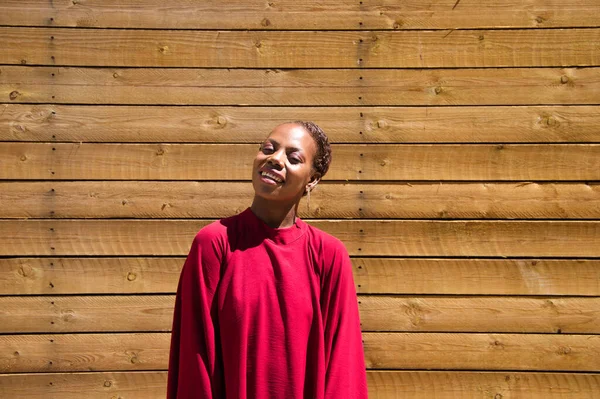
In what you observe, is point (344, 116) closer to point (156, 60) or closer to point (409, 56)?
point (409, 56)

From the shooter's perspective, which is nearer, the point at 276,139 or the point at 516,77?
the point at 276,139

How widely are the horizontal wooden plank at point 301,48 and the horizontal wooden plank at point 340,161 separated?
0.42 metres

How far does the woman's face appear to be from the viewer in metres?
2.42

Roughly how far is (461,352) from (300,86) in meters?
1.53

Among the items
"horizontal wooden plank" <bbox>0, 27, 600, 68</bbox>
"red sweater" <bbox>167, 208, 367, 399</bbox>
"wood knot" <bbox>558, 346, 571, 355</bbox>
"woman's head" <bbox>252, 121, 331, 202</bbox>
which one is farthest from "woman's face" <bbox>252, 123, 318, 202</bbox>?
"wood knot" <bbox>558, 346, 571, 355</bbox>

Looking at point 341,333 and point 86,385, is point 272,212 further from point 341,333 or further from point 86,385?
point 86,385

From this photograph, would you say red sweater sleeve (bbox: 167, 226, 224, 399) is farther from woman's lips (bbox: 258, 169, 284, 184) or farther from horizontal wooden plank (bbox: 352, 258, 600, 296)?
horizontal wooden plank (bbox: 352, 258, 600, 296)

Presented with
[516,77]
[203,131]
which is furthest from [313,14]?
[516,77]

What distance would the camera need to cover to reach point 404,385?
12.2ft

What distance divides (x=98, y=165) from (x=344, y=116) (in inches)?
48.6

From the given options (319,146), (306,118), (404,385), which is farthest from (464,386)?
(319,146)

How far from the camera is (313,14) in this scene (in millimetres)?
3828

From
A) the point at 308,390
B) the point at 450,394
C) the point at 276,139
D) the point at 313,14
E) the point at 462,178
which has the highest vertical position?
the point at 313,14

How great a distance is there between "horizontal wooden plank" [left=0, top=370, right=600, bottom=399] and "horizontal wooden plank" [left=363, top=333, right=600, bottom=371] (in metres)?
0.04
